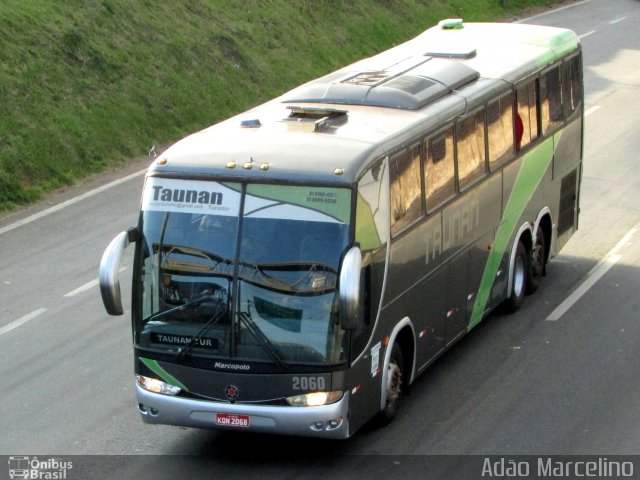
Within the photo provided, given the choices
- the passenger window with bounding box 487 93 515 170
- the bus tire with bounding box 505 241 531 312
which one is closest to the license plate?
the passenger window with bounding box 487 93 515 170

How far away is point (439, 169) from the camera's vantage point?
12312 millimetres

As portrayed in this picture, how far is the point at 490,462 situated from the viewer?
10.8 metres

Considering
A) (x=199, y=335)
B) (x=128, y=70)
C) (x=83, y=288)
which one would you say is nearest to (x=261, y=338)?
(x=199, y=335)

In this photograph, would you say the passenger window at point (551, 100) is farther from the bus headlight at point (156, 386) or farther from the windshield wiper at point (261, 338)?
the bus headlight at point (156, 386)

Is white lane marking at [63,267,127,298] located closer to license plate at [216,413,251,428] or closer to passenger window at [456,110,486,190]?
passenger window at [456,110,486,190]

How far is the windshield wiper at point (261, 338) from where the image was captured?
1010 cm

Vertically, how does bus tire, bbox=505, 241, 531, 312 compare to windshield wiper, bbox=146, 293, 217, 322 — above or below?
below

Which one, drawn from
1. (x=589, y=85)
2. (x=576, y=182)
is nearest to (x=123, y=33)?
(x=589, y=85)

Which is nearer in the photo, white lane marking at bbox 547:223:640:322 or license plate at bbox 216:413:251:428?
license plate at bbox 216:413:251:428

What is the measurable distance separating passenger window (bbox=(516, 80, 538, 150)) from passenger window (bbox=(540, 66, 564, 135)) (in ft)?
0.87

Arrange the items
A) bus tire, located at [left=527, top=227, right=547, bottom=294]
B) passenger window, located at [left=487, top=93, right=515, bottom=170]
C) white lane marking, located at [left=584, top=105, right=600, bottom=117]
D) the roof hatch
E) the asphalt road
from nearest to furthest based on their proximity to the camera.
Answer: the asphalt road < the roof hatch < passenger window, located at [left=487, top=93, right=515, bottom=170] < bus tire, located at [left=527, top=227, right=547, bottom=294] < white lane marking, located at [left=584, top=105, right=600, bottom=117]

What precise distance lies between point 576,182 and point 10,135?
32.6ft

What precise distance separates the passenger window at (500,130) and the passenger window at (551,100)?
1.18 meters

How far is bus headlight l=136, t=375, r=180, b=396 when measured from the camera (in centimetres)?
1048
